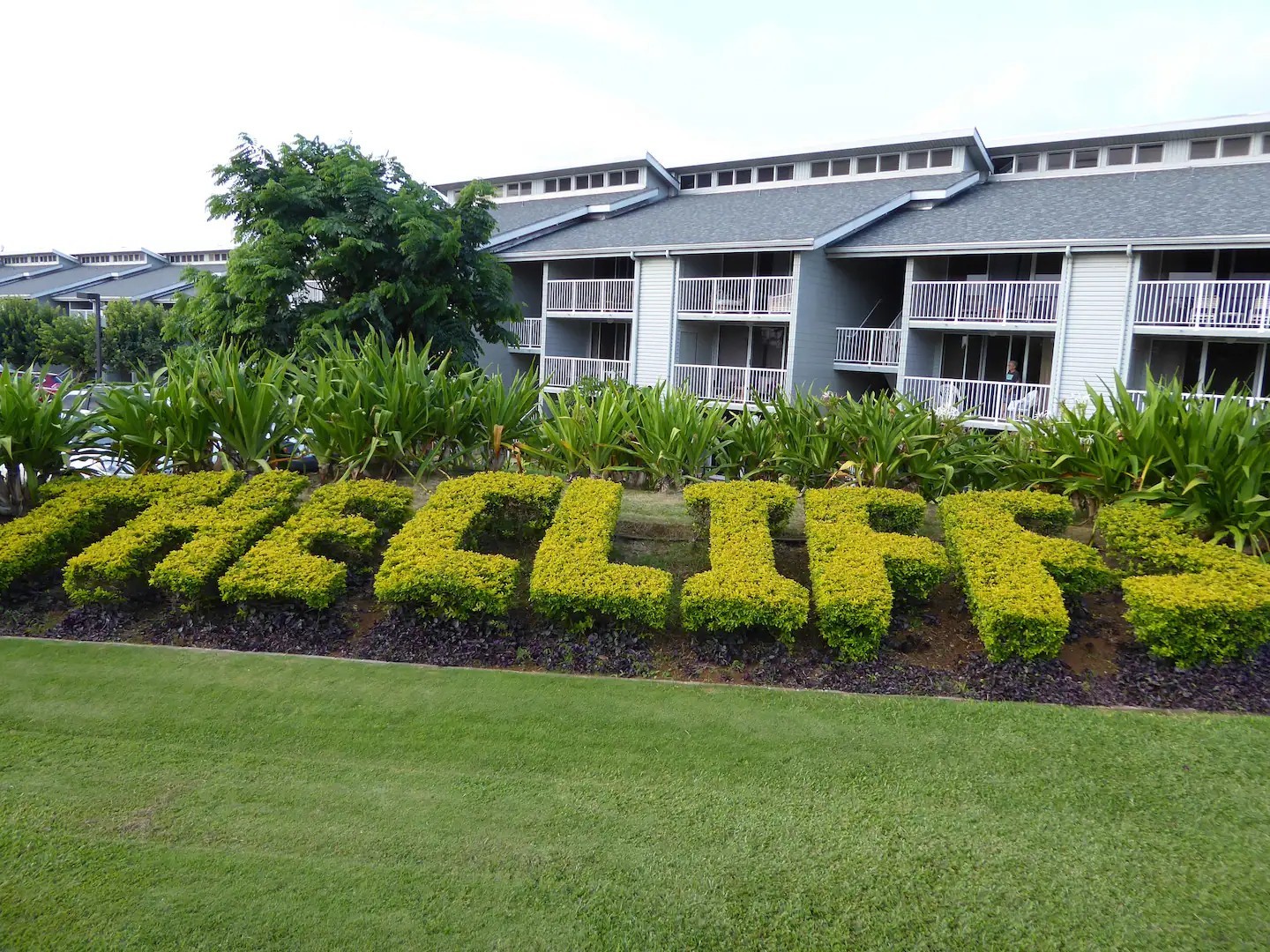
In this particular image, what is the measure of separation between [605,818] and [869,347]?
855 inches

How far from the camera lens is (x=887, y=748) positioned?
15.4 ft

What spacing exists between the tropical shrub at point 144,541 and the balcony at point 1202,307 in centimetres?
1839

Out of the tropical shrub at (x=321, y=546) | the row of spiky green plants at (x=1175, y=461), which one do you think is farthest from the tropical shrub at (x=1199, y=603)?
the tropical shrub at (x=321, y=546)

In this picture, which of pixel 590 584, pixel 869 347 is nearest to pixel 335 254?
pixel 869 347

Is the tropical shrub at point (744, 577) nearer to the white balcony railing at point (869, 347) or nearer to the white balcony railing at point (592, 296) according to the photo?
the white balcony railing at point (869, 347)

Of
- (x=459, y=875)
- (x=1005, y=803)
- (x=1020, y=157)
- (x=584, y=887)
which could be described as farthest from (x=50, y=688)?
(x=1020, y=157)

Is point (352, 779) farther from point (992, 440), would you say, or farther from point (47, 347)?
point (47, 347)

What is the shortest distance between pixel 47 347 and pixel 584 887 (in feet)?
144

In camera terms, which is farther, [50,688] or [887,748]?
[50,688]

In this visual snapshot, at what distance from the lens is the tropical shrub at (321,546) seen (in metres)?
6.18

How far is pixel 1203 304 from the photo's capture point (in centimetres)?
1919

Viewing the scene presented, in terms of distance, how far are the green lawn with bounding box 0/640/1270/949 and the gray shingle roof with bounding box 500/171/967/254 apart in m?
18.7

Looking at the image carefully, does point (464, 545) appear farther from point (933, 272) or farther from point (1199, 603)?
point (933, 272)

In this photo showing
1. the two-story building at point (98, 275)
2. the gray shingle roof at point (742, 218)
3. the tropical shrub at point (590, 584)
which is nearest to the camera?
the tropical shrub at point (590, 584)
